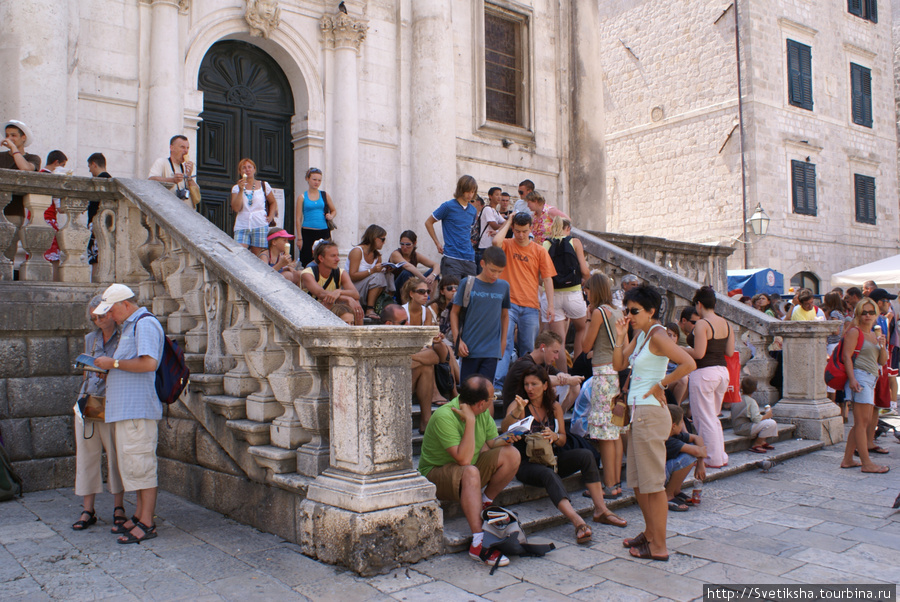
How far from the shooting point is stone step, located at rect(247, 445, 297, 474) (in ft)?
15.5

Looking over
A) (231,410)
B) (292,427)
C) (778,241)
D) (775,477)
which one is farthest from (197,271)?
(778,241)

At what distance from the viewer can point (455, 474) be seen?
4.77 metres

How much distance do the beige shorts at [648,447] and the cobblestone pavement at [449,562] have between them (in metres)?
0.47

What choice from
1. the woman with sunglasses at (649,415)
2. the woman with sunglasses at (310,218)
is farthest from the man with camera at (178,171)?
the woman with sunglasses at (649,415)

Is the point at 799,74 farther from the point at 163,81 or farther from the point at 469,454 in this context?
the point at 469,454

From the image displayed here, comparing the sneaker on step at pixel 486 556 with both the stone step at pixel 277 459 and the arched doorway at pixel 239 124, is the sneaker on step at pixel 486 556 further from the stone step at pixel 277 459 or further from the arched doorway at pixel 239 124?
the arched doorway at pixel 239 124

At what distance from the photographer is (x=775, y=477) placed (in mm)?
6773

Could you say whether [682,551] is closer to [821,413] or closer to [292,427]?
[292,427]

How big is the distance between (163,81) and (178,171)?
2229 millimetres

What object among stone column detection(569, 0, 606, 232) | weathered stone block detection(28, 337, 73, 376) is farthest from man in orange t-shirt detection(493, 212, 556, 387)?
stone column detection(569, 0, 606, 232)

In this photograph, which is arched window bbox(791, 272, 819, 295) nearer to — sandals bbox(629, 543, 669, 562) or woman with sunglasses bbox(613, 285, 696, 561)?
woman with sunglasses bbox(613, 285, 696, 561)

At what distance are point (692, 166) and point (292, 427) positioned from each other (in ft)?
67.2

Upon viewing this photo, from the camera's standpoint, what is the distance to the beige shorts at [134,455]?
4820mm

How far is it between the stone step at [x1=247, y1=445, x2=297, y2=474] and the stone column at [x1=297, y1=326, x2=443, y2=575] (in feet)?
1.13
